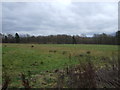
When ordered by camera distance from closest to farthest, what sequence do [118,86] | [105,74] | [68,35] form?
[118,86] < [105,74] < [68,35]

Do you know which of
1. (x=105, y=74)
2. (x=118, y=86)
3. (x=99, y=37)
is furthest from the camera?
(x=99, y=37)

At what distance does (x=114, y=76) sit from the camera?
375cm

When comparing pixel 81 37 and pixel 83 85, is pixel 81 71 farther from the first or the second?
pixel 81 37

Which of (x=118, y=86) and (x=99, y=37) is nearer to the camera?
(x=118, y=86)

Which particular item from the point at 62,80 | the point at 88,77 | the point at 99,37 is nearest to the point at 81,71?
the point at 88,77

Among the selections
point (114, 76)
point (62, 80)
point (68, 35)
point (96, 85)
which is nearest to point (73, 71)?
point (62, 80)

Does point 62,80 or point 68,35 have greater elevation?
point 68,35

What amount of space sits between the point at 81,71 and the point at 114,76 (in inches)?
28.1

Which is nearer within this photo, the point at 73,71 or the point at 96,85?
the point at 96,85

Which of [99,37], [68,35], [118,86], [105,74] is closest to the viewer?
[118,86]

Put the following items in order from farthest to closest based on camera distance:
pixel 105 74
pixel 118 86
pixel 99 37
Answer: pixel 99 37 → pixel 105 74 → pixel 118 86

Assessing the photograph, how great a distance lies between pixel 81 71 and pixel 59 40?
26.1 metres

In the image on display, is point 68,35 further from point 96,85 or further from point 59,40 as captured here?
point 96,85

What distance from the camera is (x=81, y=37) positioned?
30.2m
